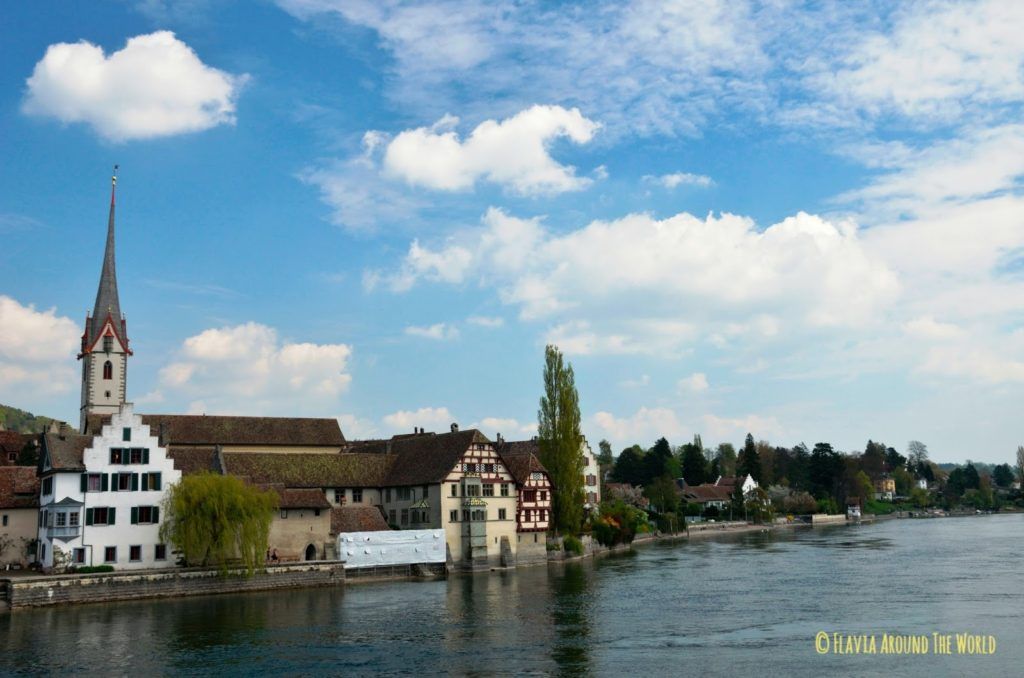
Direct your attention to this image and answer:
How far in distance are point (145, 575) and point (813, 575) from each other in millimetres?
46668

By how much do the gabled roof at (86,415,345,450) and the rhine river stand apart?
89.6 feet

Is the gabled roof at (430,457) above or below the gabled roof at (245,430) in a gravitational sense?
below

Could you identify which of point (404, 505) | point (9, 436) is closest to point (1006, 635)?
point (404, 505)

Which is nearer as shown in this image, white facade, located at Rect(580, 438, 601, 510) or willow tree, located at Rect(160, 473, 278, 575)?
willow tree, located at Rect(160, 473, 278, 575)

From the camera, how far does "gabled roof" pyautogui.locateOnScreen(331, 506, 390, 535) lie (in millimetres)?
72875

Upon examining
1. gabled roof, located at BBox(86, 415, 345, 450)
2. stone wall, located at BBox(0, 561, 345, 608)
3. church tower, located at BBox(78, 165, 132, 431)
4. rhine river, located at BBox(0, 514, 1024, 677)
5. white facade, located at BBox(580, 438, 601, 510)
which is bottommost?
rhine river, located at BBox(0, 514, 1024, 677)

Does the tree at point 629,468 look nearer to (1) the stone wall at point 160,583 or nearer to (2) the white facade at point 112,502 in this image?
(1) the stone wall at point 160,583

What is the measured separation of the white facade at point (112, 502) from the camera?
61000 millimetres

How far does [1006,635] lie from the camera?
132 ft

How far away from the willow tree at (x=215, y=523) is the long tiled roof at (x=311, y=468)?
9.79m

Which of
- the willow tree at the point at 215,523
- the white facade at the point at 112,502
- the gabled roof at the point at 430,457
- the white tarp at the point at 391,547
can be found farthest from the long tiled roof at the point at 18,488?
the gabled roof at the point at 430,457

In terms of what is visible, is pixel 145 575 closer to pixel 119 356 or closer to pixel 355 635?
pixel 355 635

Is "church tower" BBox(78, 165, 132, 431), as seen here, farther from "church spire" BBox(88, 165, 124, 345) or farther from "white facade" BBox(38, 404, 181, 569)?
"white facade" BBox(38, 404, 181, 569)

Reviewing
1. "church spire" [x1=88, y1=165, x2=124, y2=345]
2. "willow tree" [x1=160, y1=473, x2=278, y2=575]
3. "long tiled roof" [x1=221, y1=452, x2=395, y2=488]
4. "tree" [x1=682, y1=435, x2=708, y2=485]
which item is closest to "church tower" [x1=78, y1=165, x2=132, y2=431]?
"church spire" [x1=88, y1=165, x2=124, y2=345]
